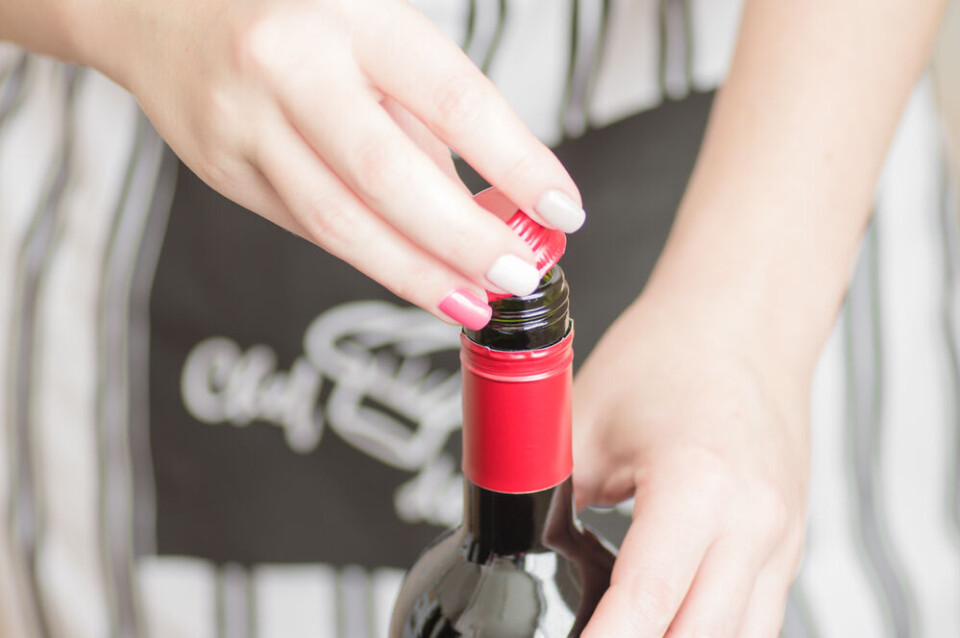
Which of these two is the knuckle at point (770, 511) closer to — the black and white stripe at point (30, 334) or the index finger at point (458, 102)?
the index finger at point (458, 102)

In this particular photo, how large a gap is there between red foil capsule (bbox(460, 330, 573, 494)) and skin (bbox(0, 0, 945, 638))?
0.04 metres

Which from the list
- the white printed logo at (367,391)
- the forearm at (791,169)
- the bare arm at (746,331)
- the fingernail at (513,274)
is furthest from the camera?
the white printed logo at (367,391)

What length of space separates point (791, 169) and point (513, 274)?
363mm

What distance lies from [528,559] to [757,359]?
0.21 meters

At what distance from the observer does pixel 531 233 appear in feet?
1.24

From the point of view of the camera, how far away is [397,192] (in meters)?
0.36

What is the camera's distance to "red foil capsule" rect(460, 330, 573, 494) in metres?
0.37

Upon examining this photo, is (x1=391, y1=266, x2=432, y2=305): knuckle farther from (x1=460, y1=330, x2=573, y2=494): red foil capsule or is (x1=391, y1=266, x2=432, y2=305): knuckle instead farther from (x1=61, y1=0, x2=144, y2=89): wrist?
(x1=61, y1=0, x2=144, y2=89): wrist

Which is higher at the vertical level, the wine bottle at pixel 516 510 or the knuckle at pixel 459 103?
the knuckle at pixel 459 103

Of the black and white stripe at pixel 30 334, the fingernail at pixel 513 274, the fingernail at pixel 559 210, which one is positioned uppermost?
the fingernail at pixel 559 210

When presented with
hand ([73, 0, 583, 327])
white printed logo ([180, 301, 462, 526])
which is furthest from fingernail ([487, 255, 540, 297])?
white printed logo ([180, 301, 462, 526])

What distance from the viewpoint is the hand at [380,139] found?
0.35m

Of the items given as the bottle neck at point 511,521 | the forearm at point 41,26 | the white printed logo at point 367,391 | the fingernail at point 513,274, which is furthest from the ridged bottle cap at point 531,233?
the white printed logo at point 367,391

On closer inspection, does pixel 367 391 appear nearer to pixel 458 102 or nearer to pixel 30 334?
pixel 30 334
